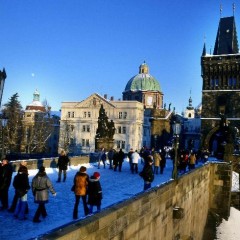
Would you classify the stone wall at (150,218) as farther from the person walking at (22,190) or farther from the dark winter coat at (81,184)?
the person walking at (22,190)

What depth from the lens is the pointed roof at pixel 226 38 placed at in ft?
182

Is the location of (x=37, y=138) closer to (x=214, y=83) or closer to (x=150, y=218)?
(x=214, y=83)

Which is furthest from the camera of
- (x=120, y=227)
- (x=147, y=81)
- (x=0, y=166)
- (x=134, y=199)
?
(x=147, y=81)

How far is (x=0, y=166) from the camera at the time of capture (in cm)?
938

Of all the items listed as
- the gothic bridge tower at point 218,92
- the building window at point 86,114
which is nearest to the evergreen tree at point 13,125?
the building window at point 86,114

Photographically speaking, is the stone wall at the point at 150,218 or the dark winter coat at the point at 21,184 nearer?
the stone wall at the point at 150,218

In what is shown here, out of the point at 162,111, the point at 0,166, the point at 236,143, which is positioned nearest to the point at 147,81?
the point at 162,111

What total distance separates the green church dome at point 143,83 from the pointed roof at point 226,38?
1150 inches

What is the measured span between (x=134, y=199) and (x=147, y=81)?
7962 centimetres

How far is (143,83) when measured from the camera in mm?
85375

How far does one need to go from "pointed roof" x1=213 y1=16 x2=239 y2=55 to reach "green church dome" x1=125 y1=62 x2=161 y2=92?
2922 cm

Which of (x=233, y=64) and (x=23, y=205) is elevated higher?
(x=233, y=64)

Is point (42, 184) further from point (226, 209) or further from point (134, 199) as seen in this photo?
point (226, 209)

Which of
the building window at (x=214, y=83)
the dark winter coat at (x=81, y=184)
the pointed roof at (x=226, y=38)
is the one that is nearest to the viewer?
the dark winter coat at (x=81, y=184)
